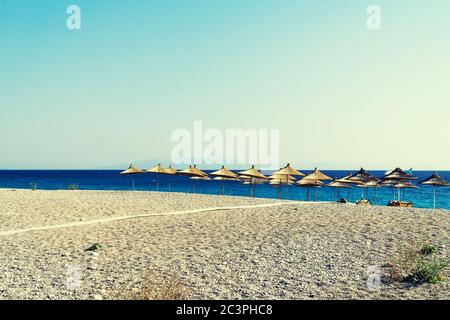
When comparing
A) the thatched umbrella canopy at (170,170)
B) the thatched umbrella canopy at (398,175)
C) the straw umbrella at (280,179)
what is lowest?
the straw umbrella at (280,179)

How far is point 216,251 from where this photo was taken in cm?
1252

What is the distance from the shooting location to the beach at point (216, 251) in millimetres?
9125

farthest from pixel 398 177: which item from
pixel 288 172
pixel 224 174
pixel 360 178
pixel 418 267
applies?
pixel 418 267

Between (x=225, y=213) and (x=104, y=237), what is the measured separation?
7.47m

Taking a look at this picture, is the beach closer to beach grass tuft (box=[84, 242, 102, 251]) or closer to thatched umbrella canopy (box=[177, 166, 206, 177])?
beach grass tuft (box=[84, 242, 102, 251])

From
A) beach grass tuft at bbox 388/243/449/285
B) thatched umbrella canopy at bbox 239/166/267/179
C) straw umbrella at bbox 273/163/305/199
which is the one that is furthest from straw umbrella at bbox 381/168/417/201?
beach grass tuft at bbox 388/243/449/285

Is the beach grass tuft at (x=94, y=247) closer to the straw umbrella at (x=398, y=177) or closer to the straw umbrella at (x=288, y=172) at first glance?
the straw umbrella at (x=288, y=172)

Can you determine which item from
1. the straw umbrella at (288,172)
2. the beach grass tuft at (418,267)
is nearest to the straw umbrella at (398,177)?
the straw umbrella at (288,172)

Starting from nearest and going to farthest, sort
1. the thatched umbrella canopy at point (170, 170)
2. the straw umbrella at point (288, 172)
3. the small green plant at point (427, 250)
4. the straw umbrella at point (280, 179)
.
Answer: the small green plant at point (427, 250)
the straw umbrella at point (288, 172)
the straw umbrella at point (280, 179)
the thatched umbrella canopy at point (170, 170)

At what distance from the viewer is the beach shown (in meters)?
9.12

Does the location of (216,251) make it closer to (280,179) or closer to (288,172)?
(288,172)
